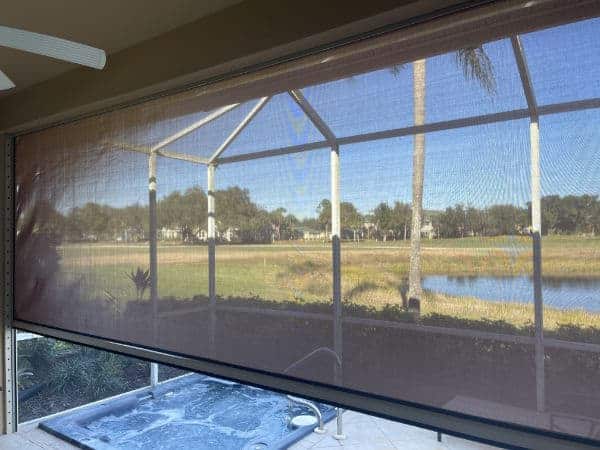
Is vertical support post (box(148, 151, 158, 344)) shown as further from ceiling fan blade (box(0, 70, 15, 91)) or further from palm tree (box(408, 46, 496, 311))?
palm tree (box(408, 46, 496, 311))

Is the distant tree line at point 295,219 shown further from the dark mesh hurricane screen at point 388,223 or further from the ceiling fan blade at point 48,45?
the ceiling fan blade at point 48,45

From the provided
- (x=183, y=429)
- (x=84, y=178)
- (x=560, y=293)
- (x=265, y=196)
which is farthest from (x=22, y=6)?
(x=183, y=429)

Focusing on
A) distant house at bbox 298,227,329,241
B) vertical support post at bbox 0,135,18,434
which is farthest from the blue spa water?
distant house at bbox 298,227,329,241

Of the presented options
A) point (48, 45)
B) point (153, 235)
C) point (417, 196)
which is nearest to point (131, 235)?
point (153, 235)

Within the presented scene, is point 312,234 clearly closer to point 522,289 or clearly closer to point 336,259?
point 336,259

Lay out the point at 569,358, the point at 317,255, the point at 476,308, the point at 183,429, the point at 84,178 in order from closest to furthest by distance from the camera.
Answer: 1. the point at 569,358
2. the point at 476,308
3. the point at 317,255
4. the point at 84,178
5. the point at 183,429

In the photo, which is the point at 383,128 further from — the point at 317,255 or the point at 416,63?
the point at 317,255

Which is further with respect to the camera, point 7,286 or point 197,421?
point 197,421
